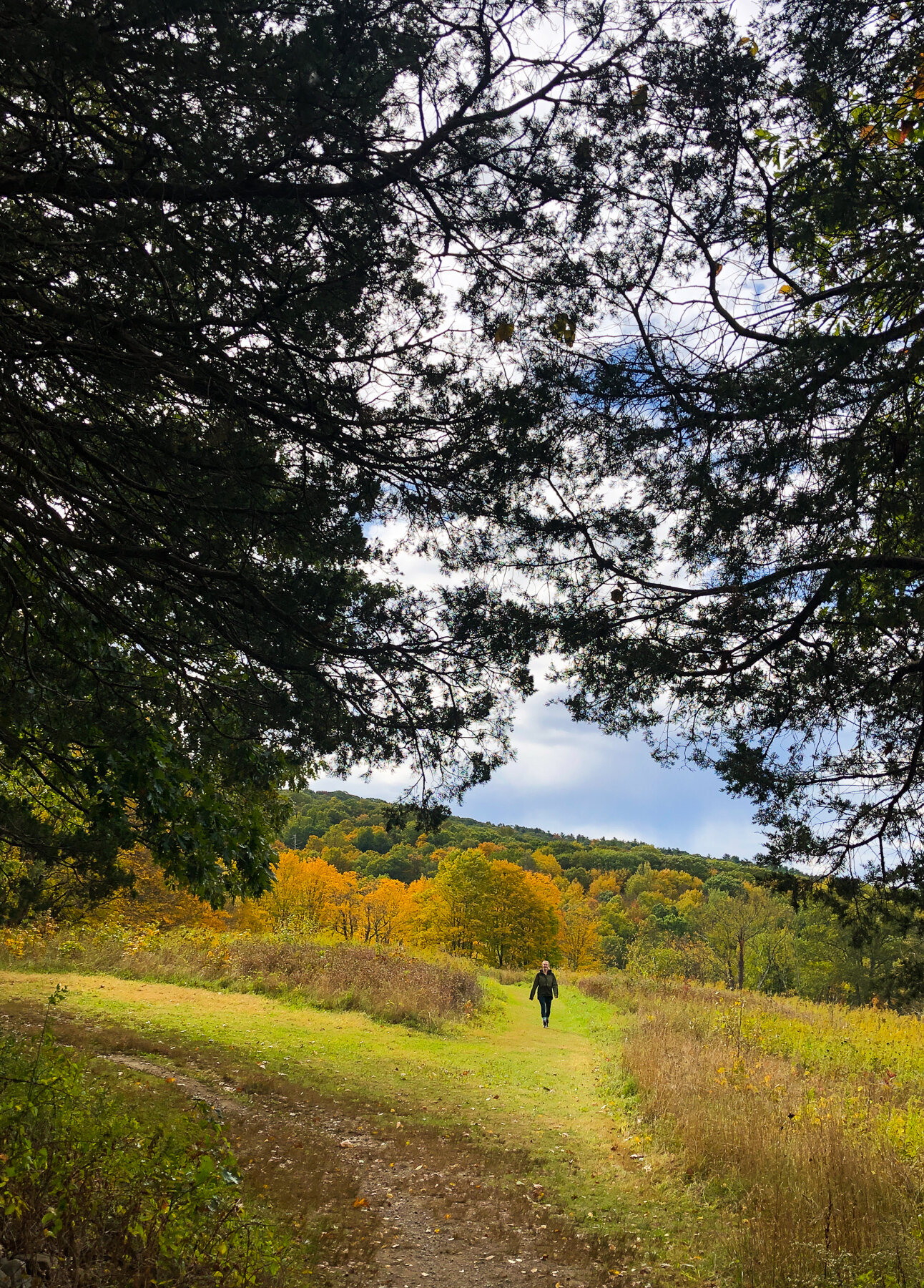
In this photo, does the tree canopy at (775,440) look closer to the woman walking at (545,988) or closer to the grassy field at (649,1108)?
the grassy field at (649,1108)

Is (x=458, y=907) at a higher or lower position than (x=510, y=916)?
higher

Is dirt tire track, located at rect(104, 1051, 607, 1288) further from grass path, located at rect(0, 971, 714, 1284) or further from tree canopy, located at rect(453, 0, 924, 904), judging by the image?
tree canopy, located at rect(453, 0, 924, 904)

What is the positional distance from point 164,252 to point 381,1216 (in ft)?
21.8

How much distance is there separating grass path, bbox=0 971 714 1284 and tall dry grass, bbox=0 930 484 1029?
577 mm

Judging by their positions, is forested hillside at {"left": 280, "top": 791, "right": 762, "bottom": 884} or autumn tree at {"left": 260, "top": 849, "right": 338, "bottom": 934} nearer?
autumn tree at {"left": 260, "top": 849, "right": 338, "bottom": 934}

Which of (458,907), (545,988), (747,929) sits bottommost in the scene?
(545,988)

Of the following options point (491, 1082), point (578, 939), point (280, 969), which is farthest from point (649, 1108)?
point (578, 939)

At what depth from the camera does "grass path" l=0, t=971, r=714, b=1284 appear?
5.57 metres

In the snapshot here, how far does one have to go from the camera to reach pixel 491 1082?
1033 centimetres

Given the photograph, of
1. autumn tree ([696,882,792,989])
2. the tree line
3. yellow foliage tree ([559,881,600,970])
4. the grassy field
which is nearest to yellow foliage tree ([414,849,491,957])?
autumn tree ([696,882,792,989])

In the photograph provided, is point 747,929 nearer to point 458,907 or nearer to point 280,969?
point 458,907

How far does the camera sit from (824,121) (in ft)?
12.5

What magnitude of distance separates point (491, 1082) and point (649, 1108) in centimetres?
318

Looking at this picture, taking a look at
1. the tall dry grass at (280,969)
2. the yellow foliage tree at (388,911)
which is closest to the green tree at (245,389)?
the tall dry grass at (280,969)
